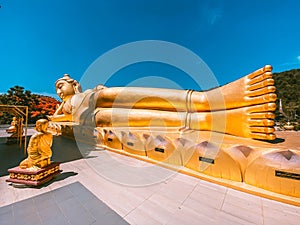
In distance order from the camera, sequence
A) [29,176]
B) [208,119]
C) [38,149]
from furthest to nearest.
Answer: [208,119]
[38,149]
[29,176]

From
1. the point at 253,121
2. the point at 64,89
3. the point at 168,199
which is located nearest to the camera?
the point at 168,199

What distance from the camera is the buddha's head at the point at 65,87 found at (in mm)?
8727

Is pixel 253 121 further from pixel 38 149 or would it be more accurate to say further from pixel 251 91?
pixel 38 149

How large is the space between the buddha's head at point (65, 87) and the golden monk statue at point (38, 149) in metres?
6.97

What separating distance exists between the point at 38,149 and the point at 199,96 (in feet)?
12.9

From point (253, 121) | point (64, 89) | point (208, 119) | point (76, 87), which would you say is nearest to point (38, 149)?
point (208, 119)

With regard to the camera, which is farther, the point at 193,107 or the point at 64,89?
the point at 64,89

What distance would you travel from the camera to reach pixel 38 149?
8.30 ft

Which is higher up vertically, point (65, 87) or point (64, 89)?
point (65, 87)

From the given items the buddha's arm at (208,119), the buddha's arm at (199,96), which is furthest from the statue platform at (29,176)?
the buddha's arm at (199,96)

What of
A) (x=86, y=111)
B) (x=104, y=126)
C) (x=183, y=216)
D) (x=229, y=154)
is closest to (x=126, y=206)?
(x=183, y=216)

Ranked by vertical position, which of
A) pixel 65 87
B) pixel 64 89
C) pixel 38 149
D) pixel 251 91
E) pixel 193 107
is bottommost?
pixel 38 149

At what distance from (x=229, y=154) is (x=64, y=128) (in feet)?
24.8

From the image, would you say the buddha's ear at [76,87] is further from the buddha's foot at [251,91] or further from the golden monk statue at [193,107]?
the buddha's foot at [251,91]
